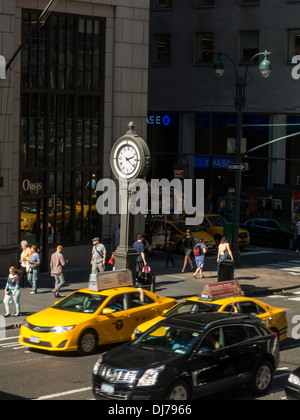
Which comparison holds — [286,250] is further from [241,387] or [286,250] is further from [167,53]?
[241,387]

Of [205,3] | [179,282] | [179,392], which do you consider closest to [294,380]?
[179,392]

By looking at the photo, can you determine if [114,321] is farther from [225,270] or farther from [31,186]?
[31,186]

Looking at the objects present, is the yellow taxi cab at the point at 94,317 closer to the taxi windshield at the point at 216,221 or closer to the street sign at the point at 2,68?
the street sign at the point at 2,68

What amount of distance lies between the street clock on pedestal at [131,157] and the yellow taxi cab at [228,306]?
14.5 ft

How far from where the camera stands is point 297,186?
4712cm

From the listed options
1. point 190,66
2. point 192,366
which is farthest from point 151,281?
point 190,66

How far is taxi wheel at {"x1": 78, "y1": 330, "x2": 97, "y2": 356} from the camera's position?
19812mm

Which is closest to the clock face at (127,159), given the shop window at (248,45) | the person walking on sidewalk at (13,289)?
the person walking on sidewalk at (13,289)

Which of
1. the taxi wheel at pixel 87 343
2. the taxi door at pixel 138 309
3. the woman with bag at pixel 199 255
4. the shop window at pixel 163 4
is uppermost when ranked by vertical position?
the shop window at pixel 163 4

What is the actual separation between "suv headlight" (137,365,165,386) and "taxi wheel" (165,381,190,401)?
341 millimetres

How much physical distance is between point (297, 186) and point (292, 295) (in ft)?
56.7

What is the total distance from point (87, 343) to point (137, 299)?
2.16 m

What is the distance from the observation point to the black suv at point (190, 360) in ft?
47.8

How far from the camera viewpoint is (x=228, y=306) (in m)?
20.2
